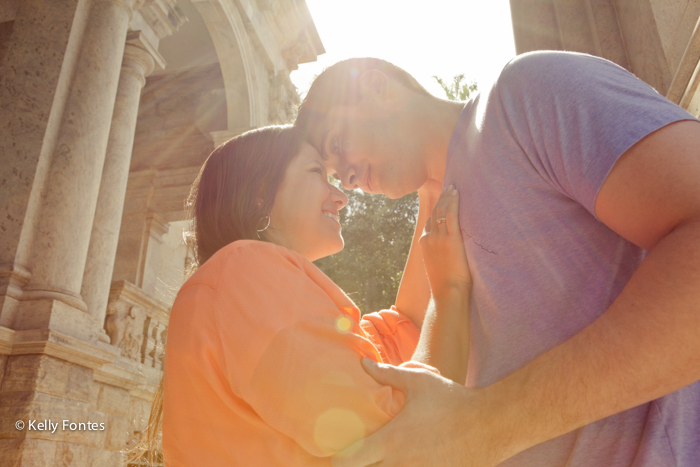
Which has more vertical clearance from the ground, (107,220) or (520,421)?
(107,220)

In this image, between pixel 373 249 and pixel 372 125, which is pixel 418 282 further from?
pixel 373 249

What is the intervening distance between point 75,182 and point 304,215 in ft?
13.6

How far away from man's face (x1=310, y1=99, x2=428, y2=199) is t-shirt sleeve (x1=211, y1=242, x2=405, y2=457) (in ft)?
3.58

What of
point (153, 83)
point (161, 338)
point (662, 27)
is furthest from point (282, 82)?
point (662, 27)

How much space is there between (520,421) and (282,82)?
11.2m

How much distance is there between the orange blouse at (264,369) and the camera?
124 cm

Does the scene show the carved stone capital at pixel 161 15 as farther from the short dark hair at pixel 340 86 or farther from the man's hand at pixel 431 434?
the man's hand at pixel 431 434

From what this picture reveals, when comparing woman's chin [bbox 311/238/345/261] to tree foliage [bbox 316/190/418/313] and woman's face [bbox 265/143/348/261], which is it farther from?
tree foliage [bbox 316/190/418/313]

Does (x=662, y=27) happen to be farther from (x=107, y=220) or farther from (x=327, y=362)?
(x=107, y=220)

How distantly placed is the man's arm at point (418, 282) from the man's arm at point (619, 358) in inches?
45.8

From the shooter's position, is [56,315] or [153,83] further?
[153,83]

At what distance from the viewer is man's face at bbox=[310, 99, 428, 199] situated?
2.35 m

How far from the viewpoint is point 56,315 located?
489cm

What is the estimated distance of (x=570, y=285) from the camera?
4.09ft
